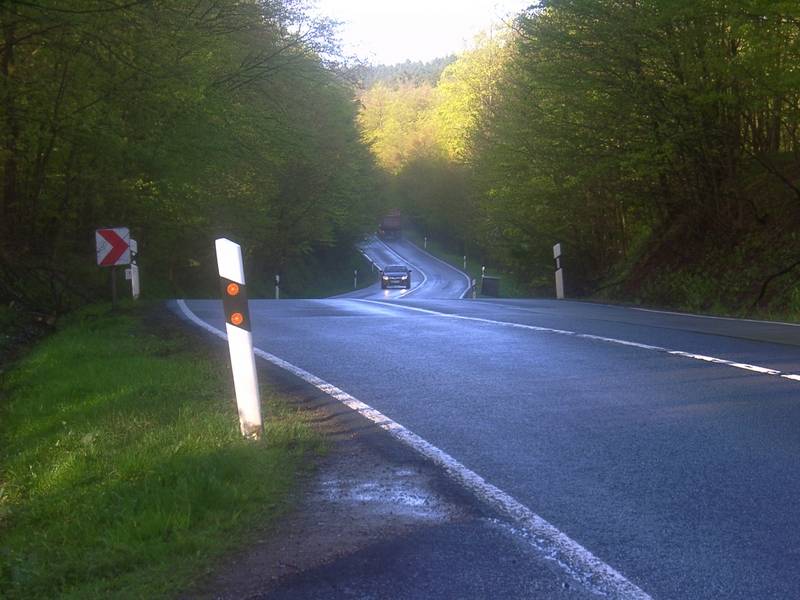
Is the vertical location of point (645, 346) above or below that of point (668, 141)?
below

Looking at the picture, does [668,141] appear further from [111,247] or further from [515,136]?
[111,247]

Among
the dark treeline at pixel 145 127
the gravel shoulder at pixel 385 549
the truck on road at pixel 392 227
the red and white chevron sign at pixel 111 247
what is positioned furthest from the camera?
the truck on road at pixel 392 227

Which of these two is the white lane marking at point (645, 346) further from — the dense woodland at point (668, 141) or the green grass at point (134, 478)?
the dense woodland at point (668, 141)

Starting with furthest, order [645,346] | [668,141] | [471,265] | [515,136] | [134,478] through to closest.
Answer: [471,265], [515,136], [668,141], [645,346], [134,478]

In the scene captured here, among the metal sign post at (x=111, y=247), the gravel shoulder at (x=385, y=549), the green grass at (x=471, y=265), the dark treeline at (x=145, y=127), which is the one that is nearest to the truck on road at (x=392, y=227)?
the green grass at (x=471, y=265)

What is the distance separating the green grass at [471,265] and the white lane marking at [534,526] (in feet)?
129

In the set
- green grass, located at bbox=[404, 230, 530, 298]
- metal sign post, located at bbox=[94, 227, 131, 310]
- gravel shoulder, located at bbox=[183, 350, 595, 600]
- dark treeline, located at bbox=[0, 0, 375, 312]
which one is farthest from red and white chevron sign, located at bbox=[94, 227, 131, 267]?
green grass, located at bbox=[404, 230, 530, 298]

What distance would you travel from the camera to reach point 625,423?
7.26m

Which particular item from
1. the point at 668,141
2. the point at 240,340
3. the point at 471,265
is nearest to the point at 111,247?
the point at 668,141

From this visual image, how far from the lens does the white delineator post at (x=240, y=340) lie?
647 centimetres

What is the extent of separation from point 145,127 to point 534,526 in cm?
1880

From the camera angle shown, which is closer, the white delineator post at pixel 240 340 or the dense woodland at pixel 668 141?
the white delineator post at pixel 240 340

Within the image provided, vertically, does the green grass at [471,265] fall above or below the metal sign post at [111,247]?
below

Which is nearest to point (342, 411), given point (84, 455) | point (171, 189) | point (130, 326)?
point (84, 455)
